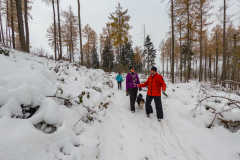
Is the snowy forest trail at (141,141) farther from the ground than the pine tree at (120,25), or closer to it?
closer to it

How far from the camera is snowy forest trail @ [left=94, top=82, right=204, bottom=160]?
2.18 metres

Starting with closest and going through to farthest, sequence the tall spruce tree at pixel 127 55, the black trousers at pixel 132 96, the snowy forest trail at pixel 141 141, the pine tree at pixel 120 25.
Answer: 1. the snowy forest trail at pixel 141 141
2. the black trousers at pixel 132 96
3. the pine tree at pixel 120 25
4. the tall spruce tree at pixel 127 55

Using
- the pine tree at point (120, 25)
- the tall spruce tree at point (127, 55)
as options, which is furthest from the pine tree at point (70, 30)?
the tall spruce tree at point (127, 55)

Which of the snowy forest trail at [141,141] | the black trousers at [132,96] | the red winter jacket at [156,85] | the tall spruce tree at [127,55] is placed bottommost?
the snowy forest trail at [141,141]

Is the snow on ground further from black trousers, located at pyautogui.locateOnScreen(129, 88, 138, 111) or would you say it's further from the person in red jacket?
black trousers, located at pyautogui.locateOnScreen(129, 88, 138, 111)

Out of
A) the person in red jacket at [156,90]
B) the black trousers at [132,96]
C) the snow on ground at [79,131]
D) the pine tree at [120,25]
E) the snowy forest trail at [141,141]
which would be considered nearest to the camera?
the snow on ground at [79,131]

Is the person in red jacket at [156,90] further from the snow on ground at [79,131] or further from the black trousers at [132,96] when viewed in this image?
the black trousers at [132,96]

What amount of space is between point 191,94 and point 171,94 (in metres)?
0.91

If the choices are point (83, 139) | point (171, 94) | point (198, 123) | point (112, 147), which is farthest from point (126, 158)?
point (171, 94)

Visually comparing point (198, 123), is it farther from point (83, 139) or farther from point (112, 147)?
point (83, 139)

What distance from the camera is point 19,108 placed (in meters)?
1.54

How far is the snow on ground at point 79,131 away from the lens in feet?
4.31

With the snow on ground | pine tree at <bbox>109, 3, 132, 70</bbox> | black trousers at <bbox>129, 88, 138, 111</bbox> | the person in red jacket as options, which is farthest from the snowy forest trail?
pine tree at <bbox>109, 3, 132, 70</bbox>

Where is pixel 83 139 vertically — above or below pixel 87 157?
above
